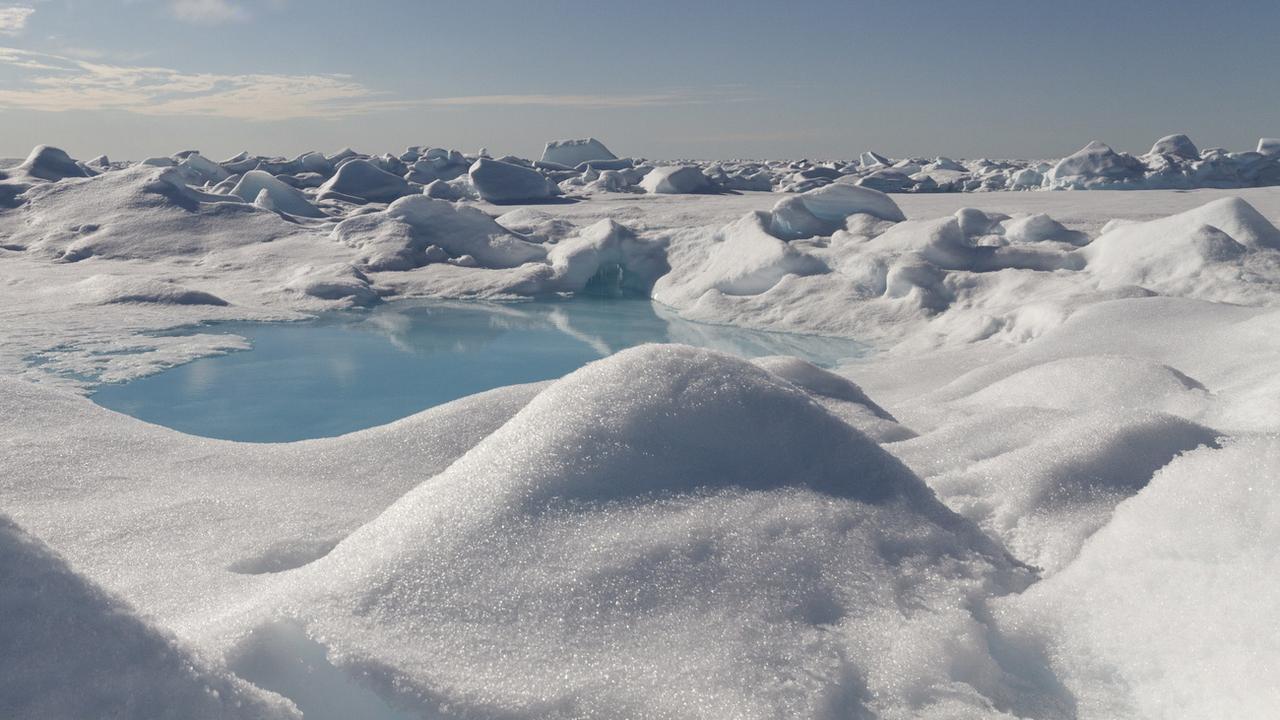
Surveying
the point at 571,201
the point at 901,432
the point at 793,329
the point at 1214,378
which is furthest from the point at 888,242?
the point at 571,201

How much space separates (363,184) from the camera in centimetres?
1672

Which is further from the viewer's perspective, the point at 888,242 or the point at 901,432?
the point at 888,242

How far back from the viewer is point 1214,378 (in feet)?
12.1

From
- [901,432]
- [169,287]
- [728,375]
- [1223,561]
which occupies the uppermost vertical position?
[728,375]

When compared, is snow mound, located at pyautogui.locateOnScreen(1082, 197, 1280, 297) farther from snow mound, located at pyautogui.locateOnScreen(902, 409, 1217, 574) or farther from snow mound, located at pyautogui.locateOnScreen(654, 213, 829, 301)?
snow mound, located at pyautogui.locateOnScreen(902, 409, 1217, 574)

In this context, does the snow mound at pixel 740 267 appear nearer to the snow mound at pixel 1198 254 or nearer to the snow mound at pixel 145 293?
the snow mound at pixel 1198 254

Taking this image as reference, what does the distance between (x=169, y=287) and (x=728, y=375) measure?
757 cm

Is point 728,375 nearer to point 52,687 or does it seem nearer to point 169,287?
point 52,687

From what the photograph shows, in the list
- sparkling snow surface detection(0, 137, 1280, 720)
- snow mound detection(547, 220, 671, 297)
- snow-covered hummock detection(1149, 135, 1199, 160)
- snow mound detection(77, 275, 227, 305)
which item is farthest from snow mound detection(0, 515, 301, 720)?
snow-covered hummock detection(1149, 135, 1199, 160)

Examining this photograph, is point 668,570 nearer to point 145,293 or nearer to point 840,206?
point 145,293

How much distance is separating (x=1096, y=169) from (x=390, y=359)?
57.3 feet

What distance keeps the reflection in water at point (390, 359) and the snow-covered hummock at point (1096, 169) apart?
1400cm

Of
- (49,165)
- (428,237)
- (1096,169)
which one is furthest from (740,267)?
(1096,169)

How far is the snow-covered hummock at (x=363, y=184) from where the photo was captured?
16453mm
